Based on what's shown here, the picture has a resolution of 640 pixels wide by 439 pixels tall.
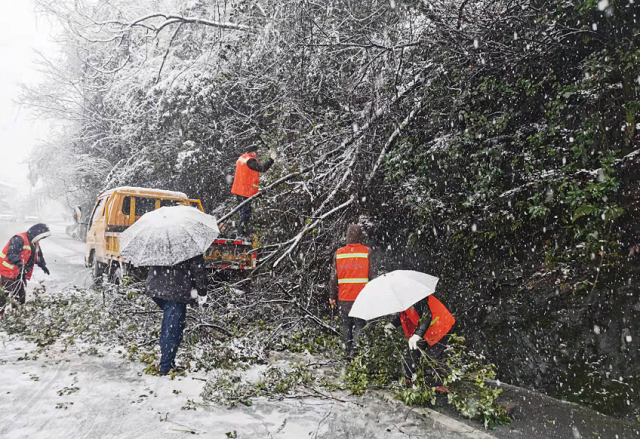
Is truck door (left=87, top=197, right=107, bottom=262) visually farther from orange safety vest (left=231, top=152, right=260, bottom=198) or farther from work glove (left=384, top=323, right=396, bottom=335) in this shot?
work glove (left=384, top=323, right=396, bottom=335)

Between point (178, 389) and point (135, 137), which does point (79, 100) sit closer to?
point (135, 137)

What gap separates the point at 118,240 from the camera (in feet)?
27.3

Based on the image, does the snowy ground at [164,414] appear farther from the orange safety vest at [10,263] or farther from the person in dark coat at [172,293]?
the orange safety vest at [10,263]

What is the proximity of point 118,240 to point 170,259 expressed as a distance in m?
3.84

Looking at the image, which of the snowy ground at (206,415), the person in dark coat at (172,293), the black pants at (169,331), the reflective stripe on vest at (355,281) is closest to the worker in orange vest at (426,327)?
the snowy ground at (206,415)

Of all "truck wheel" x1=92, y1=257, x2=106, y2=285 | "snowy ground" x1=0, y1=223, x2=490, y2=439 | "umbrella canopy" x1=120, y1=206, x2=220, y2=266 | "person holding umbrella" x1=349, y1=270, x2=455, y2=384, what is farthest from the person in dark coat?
"truck wheel" x1=92, y1=257, x2=106, y2=285

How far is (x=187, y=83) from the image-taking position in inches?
431

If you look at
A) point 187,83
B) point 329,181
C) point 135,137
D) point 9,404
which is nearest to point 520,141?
point 329,181

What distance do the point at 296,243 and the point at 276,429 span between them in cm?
380

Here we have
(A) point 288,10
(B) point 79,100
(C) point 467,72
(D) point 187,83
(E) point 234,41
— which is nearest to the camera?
(C) point 467,72

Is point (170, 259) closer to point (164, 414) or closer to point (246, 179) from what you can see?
point (164, 414)

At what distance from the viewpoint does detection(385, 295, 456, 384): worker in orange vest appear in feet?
14.8

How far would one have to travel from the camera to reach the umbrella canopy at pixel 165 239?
504cm

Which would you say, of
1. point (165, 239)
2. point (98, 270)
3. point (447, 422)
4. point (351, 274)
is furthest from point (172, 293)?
point (98, 270)
